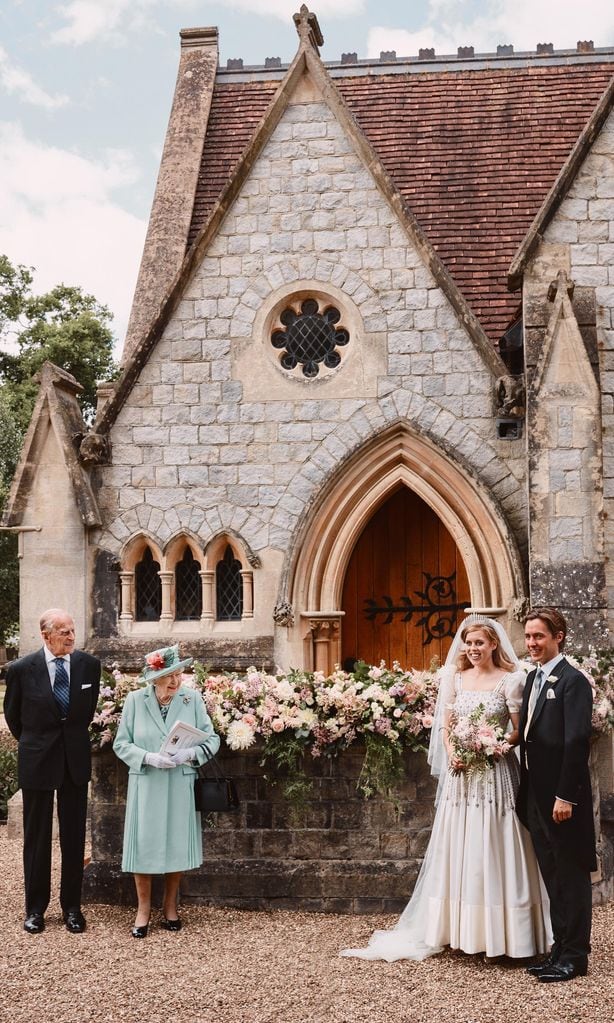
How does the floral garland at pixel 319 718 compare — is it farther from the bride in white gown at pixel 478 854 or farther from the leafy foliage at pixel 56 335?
the leafy foliage at pixel 56 335

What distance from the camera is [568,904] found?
5324 mm

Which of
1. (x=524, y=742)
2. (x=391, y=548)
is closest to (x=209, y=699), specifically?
(x=524, y=742)

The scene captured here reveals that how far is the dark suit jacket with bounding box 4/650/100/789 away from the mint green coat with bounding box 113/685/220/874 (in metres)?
0.27

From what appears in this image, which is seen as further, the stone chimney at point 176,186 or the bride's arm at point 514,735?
the stone chimney at point 176,186

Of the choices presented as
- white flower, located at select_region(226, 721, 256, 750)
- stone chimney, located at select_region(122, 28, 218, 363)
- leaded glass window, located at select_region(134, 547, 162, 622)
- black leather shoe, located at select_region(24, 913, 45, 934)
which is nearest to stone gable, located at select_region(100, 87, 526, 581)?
leaded glass window, located at select_region(134, 547, 162, 622)

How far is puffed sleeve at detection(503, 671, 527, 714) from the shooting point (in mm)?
5723

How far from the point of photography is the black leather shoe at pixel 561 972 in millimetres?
5297

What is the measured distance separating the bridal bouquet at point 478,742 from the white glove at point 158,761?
1627 millimetres

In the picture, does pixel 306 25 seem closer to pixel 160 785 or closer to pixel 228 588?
pixel 228 588

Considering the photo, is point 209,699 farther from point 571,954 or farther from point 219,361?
point 219,361

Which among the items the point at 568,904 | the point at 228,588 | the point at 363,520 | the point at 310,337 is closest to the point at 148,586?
the point at 228,588

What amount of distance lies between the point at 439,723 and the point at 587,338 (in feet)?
12.6

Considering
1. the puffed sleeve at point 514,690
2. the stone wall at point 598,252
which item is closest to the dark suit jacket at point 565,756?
the puffed sleeve at point 514,690

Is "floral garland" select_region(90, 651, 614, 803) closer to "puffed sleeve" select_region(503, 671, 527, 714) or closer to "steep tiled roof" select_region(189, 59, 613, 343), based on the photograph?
"puffed sleeve" select_region(503, 671, 527, 714)
